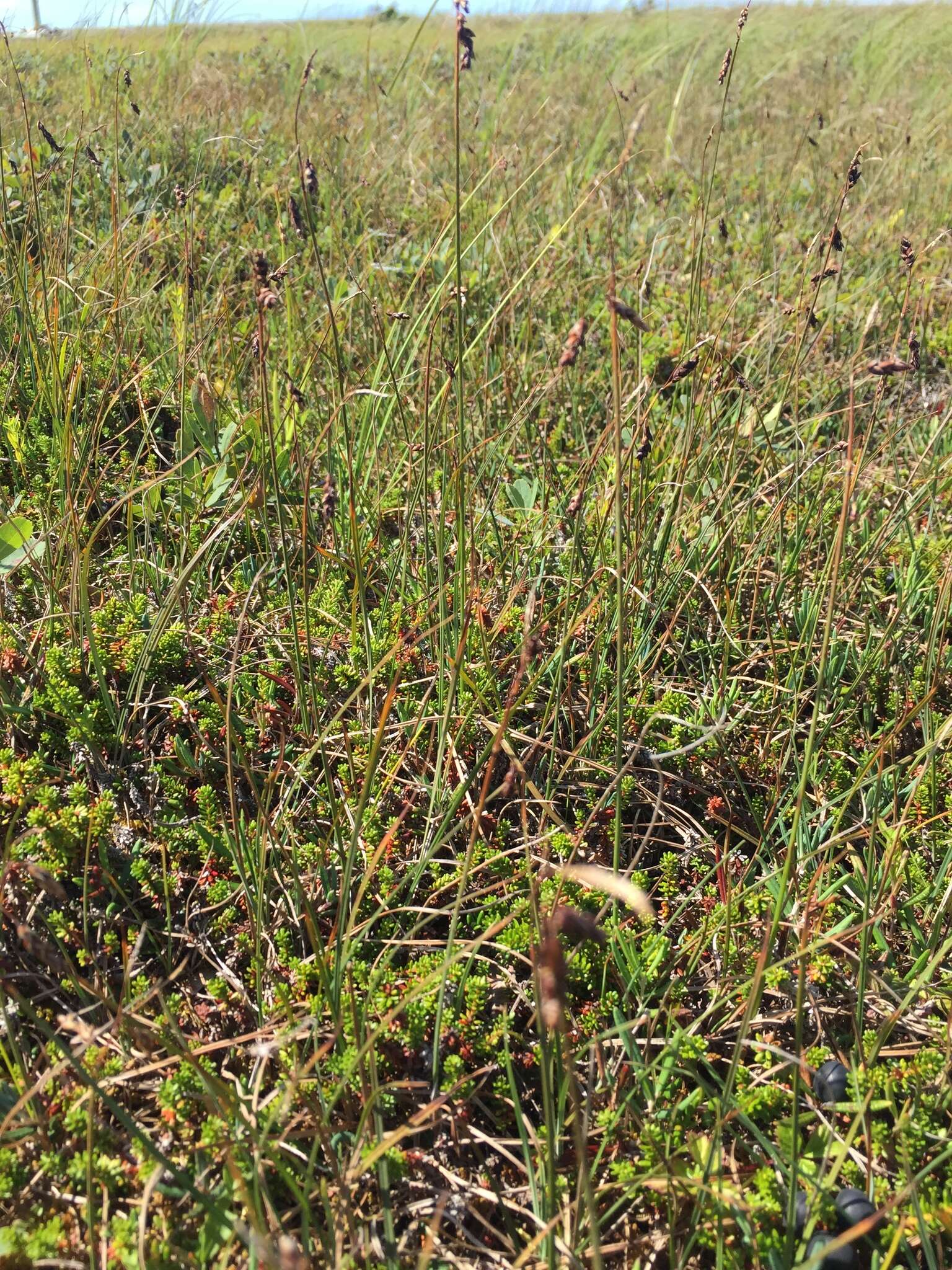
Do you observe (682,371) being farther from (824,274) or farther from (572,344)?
(572,344)

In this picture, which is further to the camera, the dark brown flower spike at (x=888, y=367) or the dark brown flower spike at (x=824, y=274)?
the dark brown flower spike at (x=824, y=274)

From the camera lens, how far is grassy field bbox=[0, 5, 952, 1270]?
1.07m

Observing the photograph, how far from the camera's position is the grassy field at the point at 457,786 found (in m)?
1.07

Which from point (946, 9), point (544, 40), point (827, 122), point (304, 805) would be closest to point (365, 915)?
point (304, 805)

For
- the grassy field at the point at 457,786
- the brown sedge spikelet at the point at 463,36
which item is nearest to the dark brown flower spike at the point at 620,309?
the grassy field at the point at 457,786

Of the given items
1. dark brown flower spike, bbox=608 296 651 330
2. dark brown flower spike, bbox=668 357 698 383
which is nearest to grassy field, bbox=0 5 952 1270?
dark brown flower spike, bbox=608 296 651 330

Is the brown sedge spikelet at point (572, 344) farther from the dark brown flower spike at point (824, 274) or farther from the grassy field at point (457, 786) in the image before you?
the dark brown flower spike at point (824, 274)

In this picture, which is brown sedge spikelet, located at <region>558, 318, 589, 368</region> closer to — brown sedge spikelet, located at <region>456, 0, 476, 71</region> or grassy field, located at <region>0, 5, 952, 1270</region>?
grassy field, located at <region>0, 5, 952, 1270</region>

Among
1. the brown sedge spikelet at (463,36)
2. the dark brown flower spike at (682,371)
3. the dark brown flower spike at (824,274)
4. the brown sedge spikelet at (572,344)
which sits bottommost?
the dark brown flower spike at (682,371)

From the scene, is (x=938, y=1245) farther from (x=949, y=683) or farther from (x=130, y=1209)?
(x=949, y=683)

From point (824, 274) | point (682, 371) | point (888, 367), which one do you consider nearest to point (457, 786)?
point (682, 371)

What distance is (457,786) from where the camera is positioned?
1.63 m

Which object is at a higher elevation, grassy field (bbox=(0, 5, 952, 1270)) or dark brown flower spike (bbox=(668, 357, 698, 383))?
dark brown flower spike (bbox=(668, 357, 698, 383))

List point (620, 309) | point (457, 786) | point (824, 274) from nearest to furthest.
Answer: point (620, 309), point (457, 786), point (824, 274)
